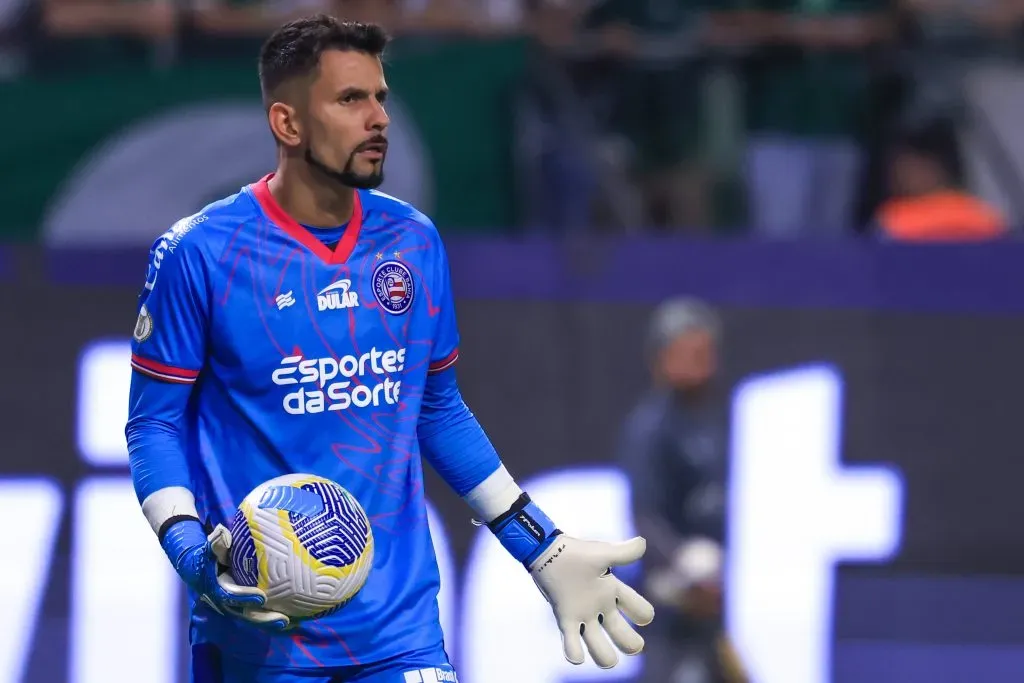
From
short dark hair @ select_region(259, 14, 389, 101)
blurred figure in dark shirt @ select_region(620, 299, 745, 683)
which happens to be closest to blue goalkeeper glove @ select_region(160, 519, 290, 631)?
short dark hair @ select_region(259, 14, 389, 101)

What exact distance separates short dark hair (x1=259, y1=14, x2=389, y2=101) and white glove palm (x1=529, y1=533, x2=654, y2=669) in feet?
3.89

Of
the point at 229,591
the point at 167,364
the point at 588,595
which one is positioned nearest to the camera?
the point at 229,591

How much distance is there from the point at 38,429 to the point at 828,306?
3216 mm

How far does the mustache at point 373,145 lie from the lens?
3.51m

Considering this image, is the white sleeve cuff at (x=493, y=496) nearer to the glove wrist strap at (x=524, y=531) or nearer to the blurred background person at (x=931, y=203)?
the glove wrist strap at (x=524, y=531)

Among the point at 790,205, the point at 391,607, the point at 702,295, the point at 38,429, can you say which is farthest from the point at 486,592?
the point at 391,607

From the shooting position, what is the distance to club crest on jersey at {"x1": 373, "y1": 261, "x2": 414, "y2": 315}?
3582 millimetres

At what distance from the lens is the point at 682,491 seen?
6602 millimetres

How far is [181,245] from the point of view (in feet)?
11.4

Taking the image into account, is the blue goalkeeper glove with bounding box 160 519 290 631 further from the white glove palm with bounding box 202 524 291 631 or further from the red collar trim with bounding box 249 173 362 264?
the red collar trim with bounding box 249 173 362 264

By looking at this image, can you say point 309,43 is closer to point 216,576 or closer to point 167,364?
point 167,364

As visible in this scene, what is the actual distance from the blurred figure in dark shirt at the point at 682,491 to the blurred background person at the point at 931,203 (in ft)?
3.45

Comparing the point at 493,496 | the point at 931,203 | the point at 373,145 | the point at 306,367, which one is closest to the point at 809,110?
the point at 931,203

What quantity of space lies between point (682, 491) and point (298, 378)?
3.36 m
